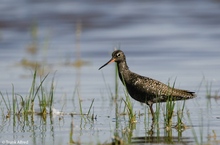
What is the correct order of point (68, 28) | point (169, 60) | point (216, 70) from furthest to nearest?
point (68, 28), point (169, 60), point (216, 70)

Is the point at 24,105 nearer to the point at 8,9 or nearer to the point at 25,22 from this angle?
the point at 25,22

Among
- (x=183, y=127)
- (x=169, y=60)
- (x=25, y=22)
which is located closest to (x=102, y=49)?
(x=169, y=60)

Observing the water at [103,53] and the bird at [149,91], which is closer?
the water at [103,53]

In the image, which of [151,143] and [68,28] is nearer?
[151,143]

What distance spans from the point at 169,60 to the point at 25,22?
24.5ft

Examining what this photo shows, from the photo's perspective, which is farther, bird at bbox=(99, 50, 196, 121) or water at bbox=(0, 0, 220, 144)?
bird at bbox=(99, 50, 196, 121)

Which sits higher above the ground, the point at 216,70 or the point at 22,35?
the point at 22,35

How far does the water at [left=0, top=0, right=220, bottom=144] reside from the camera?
29.9 ft

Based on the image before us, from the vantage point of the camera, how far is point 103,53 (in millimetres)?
16484

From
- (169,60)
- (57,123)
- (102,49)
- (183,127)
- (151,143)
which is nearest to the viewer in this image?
(151,143)

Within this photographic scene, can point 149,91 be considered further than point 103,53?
No

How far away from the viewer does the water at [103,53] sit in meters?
9.12

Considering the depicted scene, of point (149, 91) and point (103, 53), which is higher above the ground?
point (103, 53)

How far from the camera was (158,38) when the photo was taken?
18.9 meters
